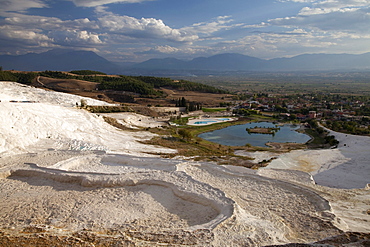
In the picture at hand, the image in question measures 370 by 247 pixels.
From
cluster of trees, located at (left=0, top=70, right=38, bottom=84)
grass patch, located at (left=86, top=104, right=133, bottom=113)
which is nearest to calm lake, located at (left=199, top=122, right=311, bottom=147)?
grass patch, located at (left=86, top=104, right=133, bottom=113)

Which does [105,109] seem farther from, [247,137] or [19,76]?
[19,76]

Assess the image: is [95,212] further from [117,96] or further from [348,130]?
[117,96]

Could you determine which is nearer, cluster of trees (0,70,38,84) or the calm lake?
the calm lake

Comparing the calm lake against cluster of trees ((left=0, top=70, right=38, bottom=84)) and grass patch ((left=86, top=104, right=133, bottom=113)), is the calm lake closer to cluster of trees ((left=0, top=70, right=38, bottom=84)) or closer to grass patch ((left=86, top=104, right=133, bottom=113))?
grass patch ((left=86, top=104, right=133, bottom=113))

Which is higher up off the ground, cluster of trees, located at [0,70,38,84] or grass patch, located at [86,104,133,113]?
cluster of trees, located at [0,70,38,84]

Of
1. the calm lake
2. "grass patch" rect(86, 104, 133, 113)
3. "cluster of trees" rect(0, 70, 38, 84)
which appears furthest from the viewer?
Answer: "cluster of trees" rect(0, 70, 38, 84)

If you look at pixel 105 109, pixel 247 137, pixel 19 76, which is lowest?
pixel 247 137

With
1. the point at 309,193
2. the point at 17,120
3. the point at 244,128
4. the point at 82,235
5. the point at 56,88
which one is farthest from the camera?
the point at 56,88

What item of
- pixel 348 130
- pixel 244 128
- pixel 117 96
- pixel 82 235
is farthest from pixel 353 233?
pixel 117 96

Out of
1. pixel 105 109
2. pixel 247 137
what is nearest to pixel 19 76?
pixel 105 109
